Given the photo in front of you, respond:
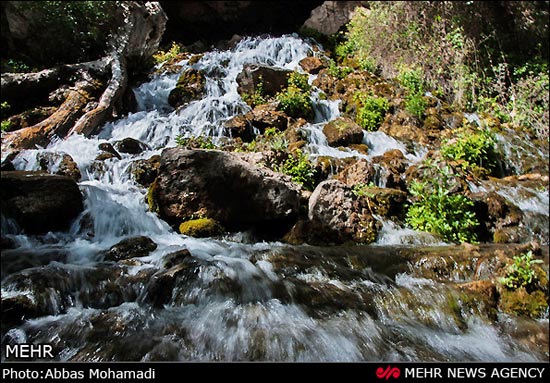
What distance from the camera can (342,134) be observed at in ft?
28.2

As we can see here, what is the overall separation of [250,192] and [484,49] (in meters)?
9.30

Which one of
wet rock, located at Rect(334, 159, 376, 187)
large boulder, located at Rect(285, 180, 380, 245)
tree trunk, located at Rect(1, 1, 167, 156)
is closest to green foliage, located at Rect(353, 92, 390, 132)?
wet rock, located at Rect(334, 159, 376, 187)

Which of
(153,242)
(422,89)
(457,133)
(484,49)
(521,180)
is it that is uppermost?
(484,49)

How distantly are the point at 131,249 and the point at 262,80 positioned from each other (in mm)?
7588

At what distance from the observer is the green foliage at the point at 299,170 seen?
22.0ft

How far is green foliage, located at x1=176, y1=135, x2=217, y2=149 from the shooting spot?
8062 millimetres

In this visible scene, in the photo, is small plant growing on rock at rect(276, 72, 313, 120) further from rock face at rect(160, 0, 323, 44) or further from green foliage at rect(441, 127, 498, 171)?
rock face at rect(160, 0, 323, 44)

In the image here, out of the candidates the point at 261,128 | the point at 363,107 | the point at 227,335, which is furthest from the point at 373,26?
the point at 227,335

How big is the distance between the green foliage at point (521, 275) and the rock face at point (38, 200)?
228 inches

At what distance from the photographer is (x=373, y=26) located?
1258 centimetres
